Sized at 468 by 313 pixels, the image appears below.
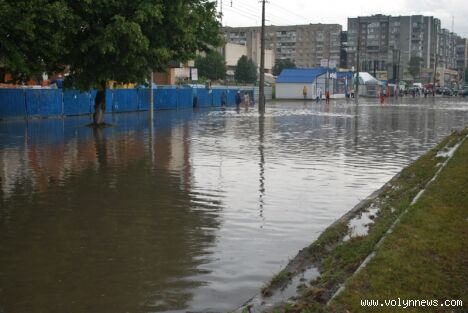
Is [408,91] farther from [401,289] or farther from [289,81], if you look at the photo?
[401,289]

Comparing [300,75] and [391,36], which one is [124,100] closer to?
[300,75]

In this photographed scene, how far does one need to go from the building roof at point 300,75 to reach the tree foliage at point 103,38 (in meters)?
53.6

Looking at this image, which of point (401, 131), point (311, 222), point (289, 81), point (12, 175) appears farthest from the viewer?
point (289, 81)

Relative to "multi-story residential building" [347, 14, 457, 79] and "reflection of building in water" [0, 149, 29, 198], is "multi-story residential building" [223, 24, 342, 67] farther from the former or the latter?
"reflection of building in water" [0, 149, 29, 198]

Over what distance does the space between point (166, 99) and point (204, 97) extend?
7.74m

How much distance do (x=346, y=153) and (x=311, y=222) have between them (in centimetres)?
890

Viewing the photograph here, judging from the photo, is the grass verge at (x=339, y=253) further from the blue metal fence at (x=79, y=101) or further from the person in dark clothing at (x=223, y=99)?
the person in dark clothing at (x=223, y=99)

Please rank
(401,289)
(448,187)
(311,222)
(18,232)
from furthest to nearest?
(448,187)
(311,222)
(18,232)
(401,289)

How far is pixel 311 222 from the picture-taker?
8.84 meters

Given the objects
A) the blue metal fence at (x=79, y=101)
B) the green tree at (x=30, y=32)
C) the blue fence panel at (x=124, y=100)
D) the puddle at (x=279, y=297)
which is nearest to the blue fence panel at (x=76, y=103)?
the blue metal fence at (x=79, y=101)

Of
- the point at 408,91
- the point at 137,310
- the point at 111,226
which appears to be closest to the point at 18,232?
the point at 111,226

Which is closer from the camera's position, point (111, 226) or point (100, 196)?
point (111, 226)

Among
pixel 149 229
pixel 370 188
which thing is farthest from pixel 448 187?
pixel 149 229

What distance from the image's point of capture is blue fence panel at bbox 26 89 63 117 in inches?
1294
